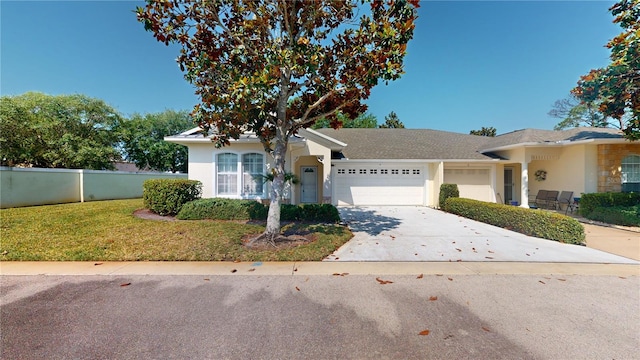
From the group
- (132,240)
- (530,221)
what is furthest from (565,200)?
(132,240)

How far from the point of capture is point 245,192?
1083 cm

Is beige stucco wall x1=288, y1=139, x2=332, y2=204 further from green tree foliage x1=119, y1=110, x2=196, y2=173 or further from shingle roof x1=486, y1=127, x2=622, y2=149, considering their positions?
green tree foliage x1=119, y1=110, x2=196, y2=173

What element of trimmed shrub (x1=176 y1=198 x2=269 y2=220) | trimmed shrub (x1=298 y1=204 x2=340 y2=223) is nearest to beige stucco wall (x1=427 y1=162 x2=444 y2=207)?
trimmed shrub (x1=298 y1=204 x2=340 y2=223)

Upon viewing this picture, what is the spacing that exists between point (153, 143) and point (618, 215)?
30603 mm

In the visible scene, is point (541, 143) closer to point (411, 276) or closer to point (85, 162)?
point (411, 276)

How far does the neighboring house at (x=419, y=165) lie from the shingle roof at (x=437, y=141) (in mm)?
60

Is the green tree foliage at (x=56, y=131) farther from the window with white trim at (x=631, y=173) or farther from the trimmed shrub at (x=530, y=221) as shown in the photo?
the window with white trim at (x=631, y=173)

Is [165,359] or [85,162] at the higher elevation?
[85,162]

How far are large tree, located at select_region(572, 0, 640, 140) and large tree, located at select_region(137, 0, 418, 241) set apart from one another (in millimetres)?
7811

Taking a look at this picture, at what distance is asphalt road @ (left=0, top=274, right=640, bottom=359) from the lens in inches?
99.8

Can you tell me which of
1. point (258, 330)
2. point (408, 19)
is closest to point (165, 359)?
point (258, 330)

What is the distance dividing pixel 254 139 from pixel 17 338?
8404mm

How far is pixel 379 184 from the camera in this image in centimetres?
1424

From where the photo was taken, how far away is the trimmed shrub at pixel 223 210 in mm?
8656
